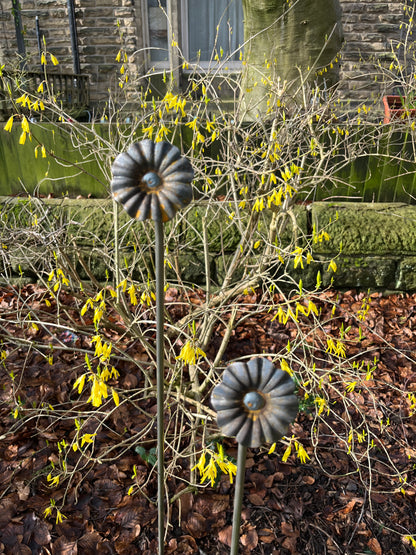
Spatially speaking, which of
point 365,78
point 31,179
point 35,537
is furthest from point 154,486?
point 365,78

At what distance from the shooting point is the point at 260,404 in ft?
3.09

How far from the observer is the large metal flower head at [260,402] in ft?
3.11

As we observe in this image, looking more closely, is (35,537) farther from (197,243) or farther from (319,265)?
(319,265)

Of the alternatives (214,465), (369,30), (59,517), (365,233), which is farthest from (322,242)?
(369,30)

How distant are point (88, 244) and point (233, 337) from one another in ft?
4.66

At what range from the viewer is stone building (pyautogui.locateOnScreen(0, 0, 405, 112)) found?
7.76 metres

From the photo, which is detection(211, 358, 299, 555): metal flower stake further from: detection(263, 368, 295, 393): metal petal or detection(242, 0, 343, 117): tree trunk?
detection(242, 0, 343, 117): tree trunk

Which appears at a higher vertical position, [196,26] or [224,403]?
[196,26]

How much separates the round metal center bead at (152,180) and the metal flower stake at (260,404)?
17.6 inches

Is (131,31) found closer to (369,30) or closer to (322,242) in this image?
(369,30)

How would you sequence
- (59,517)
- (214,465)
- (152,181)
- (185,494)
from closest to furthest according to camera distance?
(152,181) → (214,465) → (59,517) → (185,494)

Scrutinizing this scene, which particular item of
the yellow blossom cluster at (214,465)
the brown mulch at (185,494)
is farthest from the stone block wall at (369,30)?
the yellow blossom cluster at (214,465)

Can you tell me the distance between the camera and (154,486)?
239cm

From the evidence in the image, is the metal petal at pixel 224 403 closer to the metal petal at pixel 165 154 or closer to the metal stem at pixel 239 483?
the metal stem at pixel 239 483
